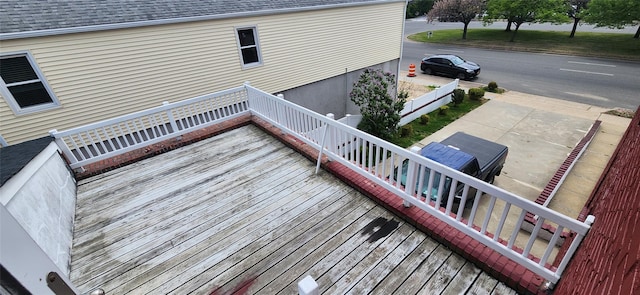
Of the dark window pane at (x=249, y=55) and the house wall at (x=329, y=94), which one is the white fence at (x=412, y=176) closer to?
the dark window pane at (x=249, y=55)

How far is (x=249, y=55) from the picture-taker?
8.39 m

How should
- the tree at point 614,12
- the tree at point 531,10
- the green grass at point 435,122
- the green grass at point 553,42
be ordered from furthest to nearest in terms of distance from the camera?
1. the tree at point 531,10
2. the green grass at point 553,42
3. the tree at point 614,12
4. the green grass at point 435,122

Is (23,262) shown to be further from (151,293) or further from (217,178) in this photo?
(217,178)

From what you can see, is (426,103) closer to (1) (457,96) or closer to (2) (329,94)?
(1) (457,96)

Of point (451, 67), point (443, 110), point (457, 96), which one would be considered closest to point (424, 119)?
point (443, 110)

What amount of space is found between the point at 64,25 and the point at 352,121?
305 inches

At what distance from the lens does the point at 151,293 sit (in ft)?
9.23

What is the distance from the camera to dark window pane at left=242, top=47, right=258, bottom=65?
326 inches

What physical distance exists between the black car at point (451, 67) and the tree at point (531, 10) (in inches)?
338

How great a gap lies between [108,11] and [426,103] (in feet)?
35.5

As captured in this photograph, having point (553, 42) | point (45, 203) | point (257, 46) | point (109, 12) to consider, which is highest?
point (109, 12)

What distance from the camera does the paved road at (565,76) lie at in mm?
12094

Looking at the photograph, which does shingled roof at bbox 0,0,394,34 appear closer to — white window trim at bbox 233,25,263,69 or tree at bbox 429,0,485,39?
white window trim at bbox 233,25,263,69

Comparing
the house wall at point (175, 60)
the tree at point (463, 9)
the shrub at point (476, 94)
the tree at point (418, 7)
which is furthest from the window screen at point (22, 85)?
the tree at point (418, 7)
